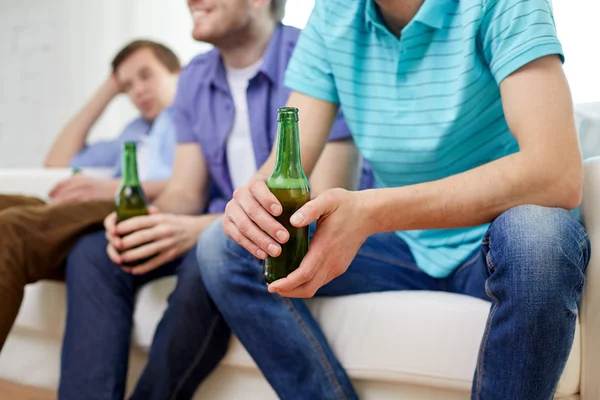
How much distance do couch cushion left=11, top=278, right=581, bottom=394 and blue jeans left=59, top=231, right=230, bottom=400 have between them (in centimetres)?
8

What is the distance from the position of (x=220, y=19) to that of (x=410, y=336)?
0.82 m

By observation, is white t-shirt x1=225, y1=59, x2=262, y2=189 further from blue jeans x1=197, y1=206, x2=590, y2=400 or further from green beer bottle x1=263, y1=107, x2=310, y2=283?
green beer bottle x1=263, y1=107, x2=310, y2=283

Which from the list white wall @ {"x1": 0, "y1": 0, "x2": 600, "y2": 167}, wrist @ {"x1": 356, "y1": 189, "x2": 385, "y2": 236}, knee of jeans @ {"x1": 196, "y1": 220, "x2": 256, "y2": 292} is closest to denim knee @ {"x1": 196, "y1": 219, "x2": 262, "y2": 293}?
knee of jeans @ {"x1": 196, "y1": 220, "x2": 256, "y2": 292}

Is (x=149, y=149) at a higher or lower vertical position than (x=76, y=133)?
higher

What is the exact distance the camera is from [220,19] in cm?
151

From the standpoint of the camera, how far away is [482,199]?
906mm

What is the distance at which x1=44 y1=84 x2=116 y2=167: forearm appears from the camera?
2.52 metres

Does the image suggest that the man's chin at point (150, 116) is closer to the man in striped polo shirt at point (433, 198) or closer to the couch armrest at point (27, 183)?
the couch armrest at point (27, 183)

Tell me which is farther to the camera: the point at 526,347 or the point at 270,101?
the point at 270,101

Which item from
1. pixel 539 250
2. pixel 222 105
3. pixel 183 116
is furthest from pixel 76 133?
pixel 539 250

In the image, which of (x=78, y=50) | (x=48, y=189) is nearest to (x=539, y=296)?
(x=48, y=189)

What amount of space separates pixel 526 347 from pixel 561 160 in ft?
0.79

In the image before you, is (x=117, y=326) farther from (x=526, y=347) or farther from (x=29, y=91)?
(x=29, y=91)

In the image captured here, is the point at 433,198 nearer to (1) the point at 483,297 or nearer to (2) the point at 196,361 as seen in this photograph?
(1) the point at 483,297
